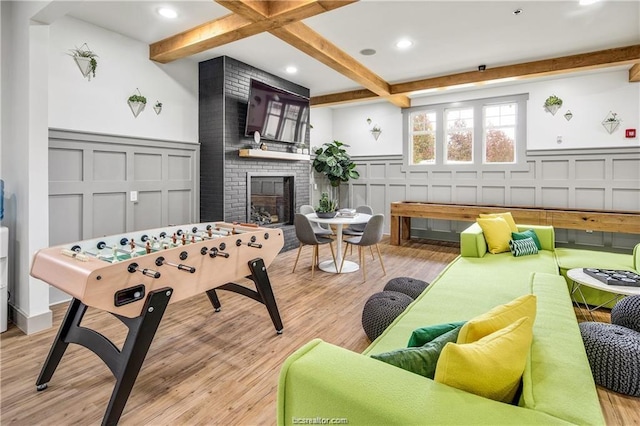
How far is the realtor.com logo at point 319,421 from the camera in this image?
981 millimetres

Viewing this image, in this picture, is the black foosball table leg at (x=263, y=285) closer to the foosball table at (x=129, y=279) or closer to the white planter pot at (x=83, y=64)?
the foosball table at (x=129, y=279)

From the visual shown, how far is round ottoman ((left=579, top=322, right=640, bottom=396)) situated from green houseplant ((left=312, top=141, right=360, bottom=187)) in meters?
5.22

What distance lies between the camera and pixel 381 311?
97.0 inches

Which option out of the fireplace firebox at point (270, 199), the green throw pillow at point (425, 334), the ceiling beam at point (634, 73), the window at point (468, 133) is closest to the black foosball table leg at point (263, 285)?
the green throw pillow at point (425, 334)

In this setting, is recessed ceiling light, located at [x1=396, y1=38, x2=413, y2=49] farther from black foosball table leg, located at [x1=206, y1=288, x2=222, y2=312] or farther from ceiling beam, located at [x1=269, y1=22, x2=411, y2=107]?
black foosball table leg, located at [x1=206, y1=288, x2=222, y2=312]

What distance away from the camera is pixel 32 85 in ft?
8.74

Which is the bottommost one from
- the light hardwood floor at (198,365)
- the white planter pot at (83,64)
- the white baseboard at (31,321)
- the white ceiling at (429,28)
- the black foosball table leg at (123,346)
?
the light hardwood floor at (198,365)

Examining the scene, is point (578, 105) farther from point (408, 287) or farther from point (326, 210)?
point (408, 287)

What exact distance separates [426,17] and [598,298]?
122 inches

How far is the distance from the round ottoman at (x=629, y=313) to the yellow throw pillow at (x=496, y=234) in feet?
4.18

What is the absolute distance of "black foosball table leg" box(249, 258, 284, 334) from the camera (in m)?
2.58

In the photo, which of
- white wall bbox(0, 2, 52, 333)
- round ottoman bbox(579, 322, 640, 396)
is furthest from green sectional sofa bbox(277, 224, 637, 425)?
A: white wall bbox(0, 2, 52, 333)

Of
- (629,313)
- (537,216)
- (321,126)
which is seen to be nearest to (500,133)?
(537,216)

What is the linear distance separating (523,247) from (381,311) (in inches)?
78.7
